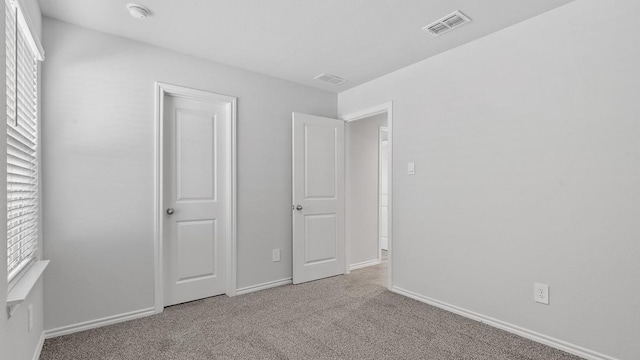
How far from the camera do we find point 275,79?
3.62 m

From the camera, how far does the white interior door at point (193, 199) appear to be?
298 centimetres

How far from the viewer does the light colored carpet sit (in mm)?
2139

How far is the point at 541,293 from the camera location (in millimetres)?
2289

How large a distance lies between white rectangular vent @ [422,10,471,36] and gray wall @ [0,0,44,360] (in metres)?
2.53

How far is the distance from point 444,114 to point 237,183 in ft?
7.01

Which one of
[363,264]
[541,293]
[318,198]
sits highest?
[318,198]

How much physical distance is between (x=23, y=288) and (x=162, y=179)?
1352mm

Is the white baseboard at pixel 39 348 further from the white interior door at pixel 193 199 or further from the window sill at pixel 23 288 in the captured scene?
the white interior door at pixel 193 199

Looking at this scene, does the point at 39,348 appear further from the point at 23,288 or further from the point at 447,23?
the point at 447,23

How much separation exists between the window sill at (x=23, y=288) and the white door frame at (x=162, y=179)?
0.85m

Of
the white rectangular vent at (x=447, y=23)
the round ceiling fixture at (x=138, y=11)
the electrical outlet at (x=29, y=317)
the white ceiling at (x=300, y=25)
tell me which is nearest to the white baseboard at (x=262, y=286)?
the electrical outlet at (x=29, y=317)


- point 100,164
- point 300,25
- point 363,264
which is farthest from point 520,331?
point 100,164

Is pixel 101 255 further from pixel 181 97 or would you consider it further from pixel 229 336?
pixel 181 97

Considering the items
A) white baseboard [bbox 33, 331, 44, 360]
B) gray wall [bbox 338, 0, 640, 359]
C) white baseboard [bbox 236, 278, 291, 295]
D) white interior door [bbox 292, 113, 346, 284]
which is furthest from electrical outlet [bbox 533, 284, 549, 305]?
white baseboard [bbox 33, 331, 44, 360]
